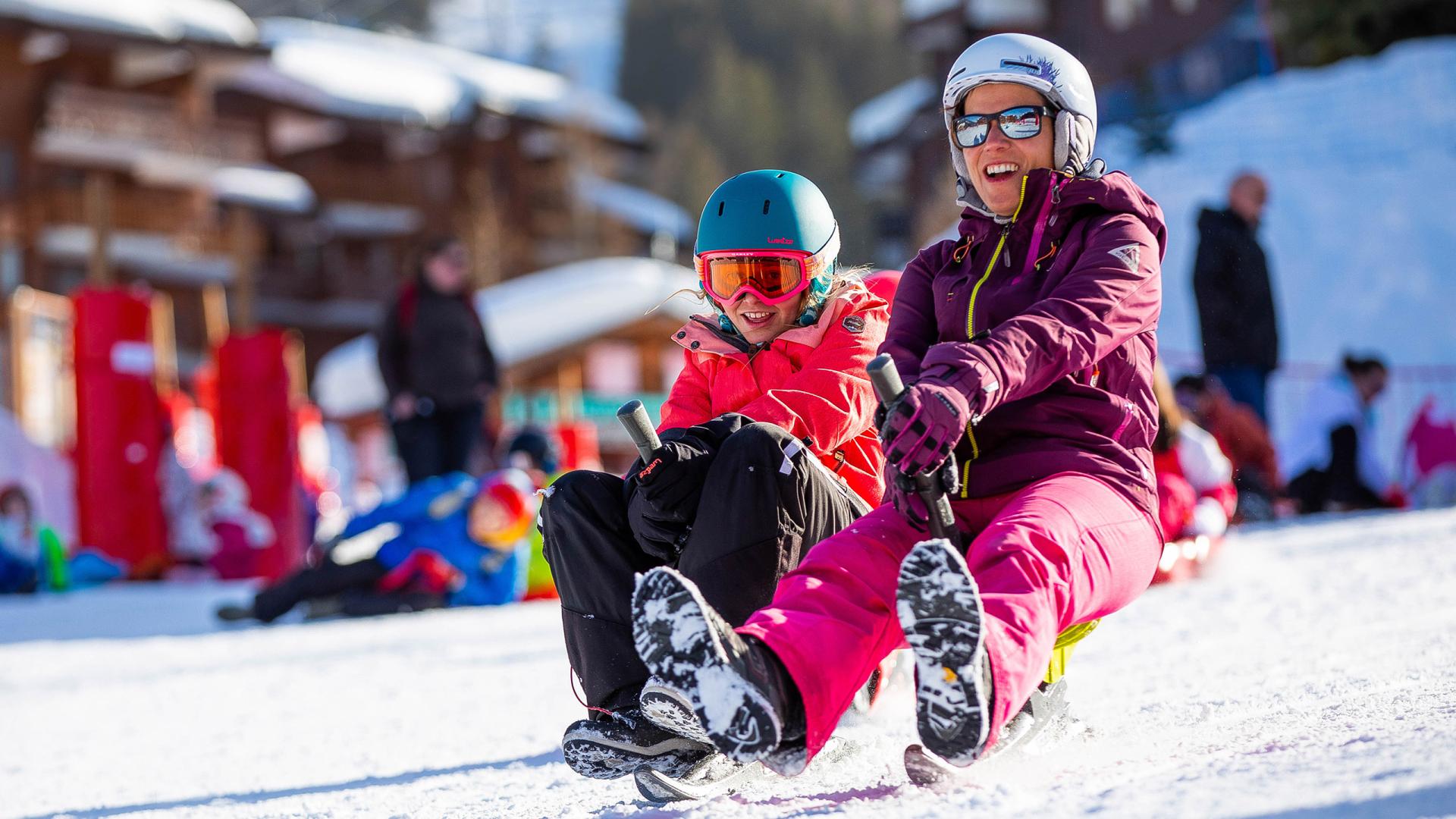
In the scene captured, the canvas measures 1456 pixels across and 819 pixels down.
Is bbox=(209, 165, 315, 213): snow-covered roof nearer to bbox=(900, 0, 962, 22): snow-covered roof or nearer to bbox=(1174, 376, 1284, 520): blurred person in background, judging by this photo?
bbox=(900, 0, 962, 22): snow-covered roof

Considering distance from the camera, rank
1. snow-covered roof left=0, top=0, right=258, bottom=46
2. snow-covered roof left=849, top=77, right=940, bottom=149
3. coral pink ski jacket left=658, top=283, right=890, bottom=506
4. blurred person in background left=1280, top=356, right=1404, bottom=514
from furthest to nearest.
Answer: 1. snow-covered roof left=849, top=77, right=940, bottom=149
2. snow-covered roof left=0, top=0, right=258, bottom=46
3. blurred person in background left=1280, top=356, right=1404, bottom=514
4. coral pink ski jacket left=658, top=283, right=890, bottom=506

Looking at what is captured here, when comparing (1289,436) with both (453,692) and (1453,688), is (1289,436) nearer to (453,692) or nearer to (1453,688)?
(453,692)

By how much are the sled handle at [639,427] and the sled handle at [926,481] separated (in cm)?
35

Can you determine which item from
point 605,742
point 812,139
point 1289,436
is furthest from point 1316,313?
point 812,139

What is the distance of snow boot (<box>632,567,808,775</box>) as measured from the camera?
1966 millimetres

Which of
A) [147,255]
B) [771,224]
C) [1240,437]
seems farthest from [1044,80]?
[147,255]

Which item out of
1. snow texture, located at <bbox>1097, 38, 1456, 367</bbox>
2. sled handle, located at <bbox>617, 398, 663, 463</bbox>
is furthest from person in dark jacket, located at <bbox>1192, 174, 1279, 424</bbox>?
snow texture, located at <bbox>1097, 38, 1456, 367</bbox>

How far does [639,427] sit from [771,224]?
29.3 inches

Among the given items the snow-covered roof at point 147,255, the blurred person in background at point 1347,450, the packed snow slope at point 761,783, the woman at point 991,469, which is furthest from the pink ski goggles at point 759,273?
the snow-covered roof at point 147,255

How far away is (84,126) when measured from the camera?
93.0ft

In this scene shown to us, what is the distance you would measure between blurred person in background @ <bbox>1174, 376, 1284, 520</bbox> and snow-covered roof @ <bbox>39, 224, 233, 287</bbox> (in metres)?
25.6

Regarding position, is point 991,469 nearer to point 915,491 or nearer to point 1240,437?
point 915,491

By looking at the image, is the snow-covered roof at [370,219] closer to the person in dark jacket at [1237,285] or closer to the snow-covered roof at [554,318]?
the snow-covered roof at [554,318]

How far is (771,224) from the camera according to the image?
2891 mm
